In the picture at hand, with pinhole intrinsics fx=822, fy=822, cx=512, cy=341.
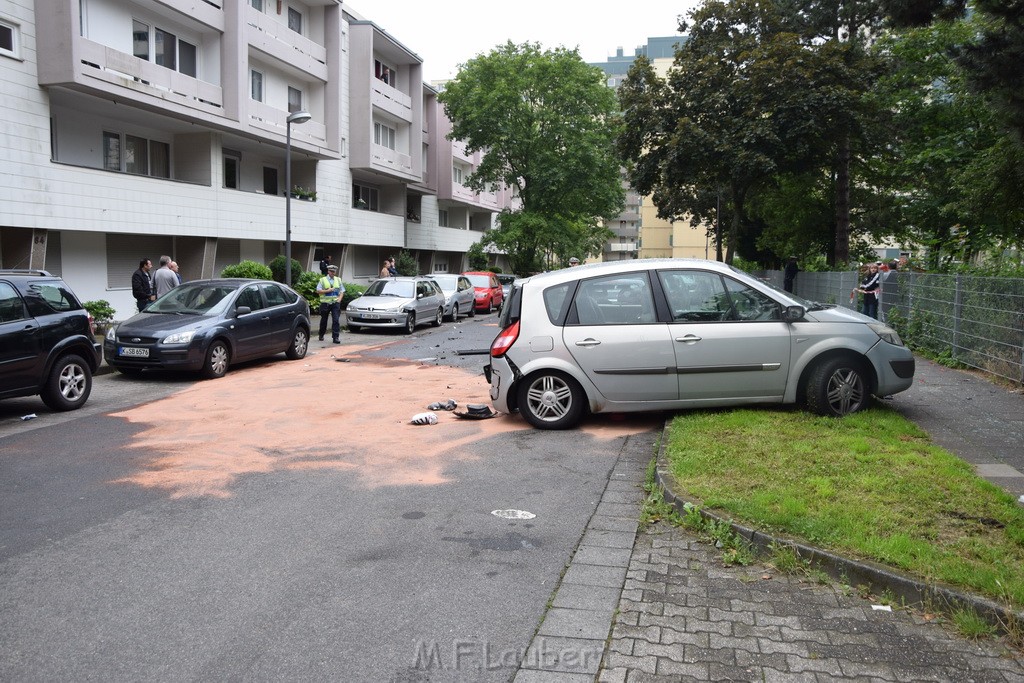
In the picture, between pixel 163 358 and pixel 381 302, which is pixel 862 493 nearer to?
pixel 163 358

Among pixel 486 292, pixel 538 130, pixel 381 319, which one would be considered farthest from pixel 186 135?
pixel 538 130

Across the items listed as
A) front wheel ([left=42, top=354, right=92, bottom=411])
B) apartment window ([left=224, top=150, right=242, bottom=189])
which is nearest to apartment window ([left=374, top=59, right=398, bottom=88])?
apartment window ([left=224, top=150, right=242, bottom=189])

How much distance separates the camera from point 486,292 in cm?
3136

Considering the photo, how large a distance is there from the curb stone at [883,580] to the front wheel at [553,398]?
3.33 metres

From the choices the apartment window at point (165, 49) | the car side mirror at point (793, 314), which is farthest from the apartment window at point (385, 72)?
the car side mirror at point (793, 314)

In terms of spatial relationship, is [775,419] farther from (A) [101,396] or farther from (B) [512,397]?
(A) [101,396]

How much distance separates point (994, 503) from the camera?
5.20 metres

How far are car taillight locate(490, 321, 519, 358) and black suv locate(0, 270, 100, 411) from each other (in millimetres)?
5512

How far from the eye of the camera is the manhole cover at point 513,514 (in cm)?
556

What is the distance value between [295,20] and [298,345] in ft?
64.2

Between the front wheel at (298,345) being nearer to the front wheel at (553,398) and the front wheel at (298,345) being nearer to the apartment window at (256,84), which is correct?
the front wheel at (553,398)

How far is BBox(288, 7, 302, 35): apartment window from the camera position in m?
30.4

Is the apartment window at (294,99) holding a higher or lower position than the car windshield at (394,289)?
higher

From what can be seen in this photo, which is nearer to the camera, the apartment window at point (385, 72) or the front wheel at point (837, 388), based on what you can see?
the front wheel at point (837, 388)
